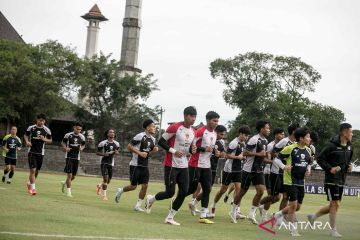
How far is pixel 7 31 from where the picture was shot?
8075 centimetres

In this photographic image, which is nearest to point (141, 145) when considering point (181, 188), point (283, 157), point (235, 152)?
point (235, 152)

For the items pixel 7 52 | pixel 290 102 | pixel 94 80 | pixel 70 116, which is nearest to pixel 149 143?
pixel 7 52

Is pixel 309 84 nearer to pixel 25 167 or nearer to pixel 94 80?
pixel 94 80

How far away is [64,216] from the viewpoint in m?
14.1

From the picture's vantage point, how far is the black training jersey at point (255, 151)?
17.7 meters

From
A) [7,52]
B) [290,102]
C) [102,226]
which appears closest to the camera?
[102,226]

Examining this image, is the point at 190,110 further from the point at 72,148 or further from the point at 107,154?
the point at 107,154

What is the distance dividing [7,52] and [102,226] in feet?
167

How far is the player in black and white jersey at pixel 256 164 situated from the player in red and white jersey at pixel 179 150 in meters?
2.61

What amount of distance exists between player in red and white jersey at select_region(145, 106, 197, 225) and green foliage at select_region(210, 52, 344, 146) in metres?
69.2

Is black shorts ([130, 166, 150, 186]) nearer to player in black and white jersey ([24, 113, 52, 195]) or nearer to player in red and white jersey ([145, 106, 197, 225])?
player in black and white jersey ([24, 113, 52, 195])

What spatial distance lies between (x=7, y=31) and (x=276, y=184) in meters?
68.4

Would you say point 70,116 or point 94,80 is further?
point 70,116

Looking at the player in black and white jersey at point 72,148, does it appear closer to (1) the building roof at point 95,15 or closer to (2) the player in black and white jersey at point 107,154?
(2) the player in black and white jersey at point 107,154
